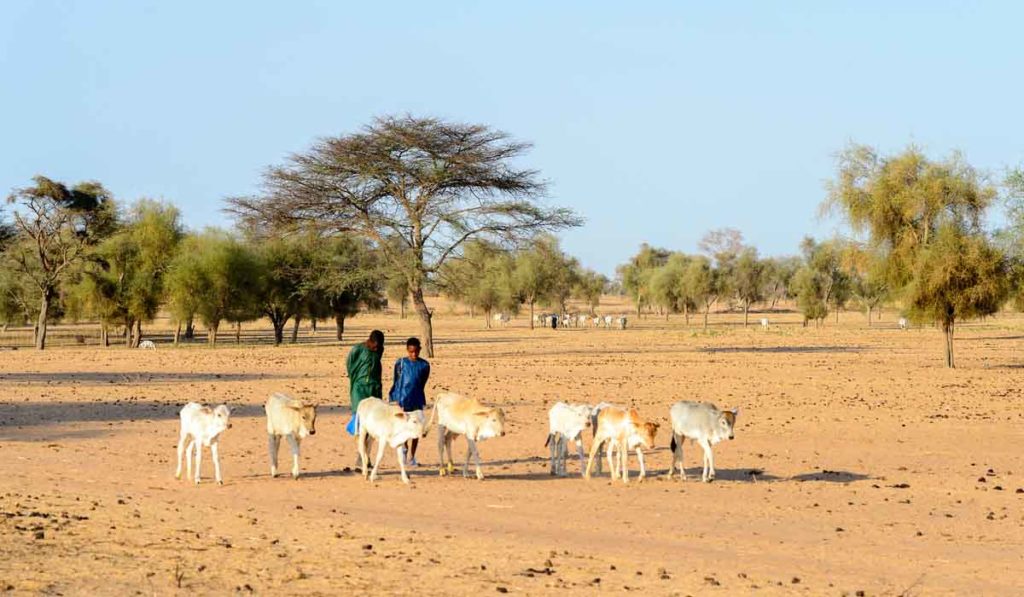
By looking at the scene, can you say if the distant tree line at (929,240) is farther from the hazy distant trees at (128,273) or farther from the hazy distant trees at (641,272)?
the hazy distant trees at (641,272)

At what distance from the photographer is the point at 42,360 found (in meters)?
46.1

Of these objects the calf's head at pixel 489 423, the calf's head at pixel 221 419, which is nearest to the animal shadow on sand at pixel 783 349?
the calf's head at pixel 489 423

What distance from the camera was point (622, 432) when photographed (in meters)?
15.2

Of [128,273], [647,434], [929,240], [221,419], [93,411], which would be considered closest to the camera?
[221,419]

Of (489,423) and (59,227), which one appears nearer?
(489,423)

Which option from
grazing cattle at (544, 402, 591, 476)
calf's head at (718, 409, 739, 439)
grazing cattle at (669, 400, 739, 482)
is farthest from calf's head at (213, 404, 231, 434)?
calf's head at (718, 409, 739, 439)

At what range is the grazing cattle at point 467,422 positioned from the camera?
15.2 metres

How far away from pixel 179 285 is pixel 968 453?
→ 168 ft

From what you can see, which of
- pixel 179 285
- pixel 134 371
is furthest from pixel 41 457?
pixel 179 285

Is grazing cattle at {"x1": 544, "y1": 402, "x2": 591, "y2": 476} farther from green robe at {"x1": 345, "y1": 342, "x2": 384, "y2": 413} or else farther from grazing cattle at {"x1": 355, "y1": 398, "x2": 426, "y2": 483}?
green robe at {"x1": 345, "y1": 342, "x2": 384, "y2": 413}

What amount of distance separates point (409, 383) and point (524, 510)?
3.62 meters

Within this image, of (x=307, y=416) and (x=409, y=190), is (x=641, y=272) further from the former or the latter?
(x=307, y=416)

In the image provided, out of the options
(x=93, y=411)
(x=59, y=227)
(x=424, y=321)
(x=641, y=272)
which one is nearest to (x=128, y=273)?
(x=59, y=227)

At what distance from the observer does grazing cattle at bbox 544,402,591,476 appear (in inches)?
613
